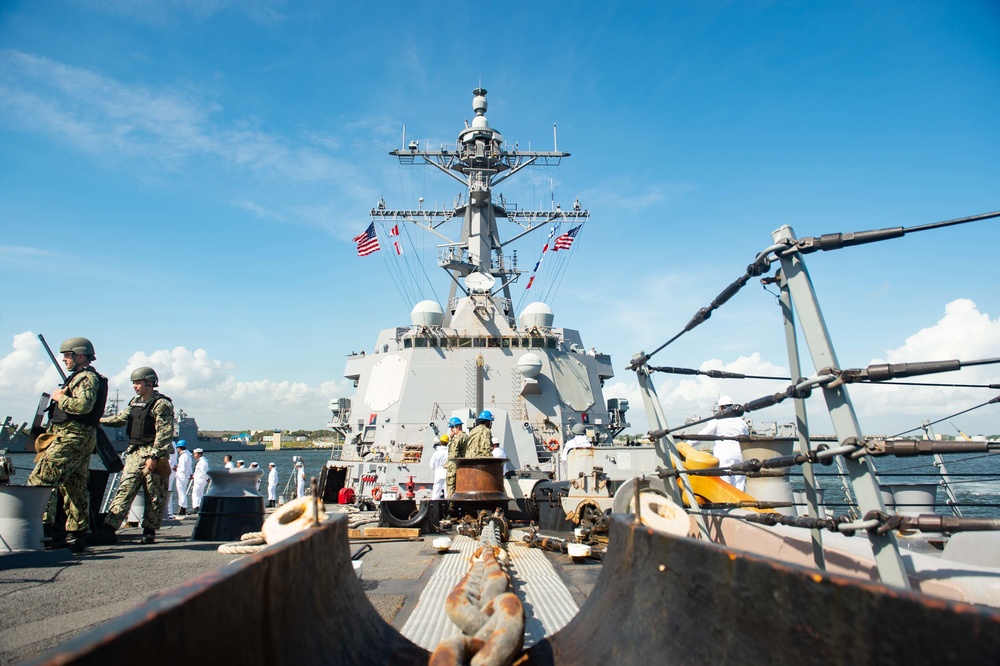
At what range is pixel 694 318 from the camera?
3.57m

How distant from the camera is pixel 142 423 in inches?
225

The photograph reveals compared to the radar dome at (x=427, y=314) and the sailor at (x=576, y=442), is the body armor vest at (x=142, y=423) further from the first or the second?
the radar dome at (x=427, y=314)

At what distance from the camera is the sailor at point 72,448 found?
4.85 m

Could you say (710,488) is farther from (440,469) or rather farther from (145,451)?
(440,469)

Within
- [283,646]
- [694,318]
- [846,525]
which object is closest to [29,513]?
[283,646]

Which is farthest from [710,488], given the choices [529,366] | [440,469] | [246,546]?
[529,366]

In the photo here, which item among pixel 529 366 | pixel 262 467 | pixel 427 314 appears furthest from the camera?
pixel 262 467

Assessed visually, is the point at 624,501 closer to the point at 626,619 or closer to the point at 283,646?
the point at 626,619

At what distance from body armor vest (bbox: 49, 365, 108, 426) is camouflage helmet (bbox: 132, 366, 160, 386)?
1.76ft

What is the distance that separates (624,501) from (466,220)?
18.8m

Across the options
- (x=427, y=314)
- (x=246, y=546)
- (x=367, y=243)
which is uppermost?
(x=367, y=243)

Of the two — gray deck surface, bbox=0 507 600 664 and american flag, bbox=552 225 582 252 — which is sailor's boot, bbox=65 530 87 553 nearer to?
gray deck surface, bbox=0 507 600 664

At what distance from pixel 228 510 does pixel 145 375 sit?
1543mm

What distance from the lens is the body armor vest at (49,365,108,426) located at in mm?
4961
